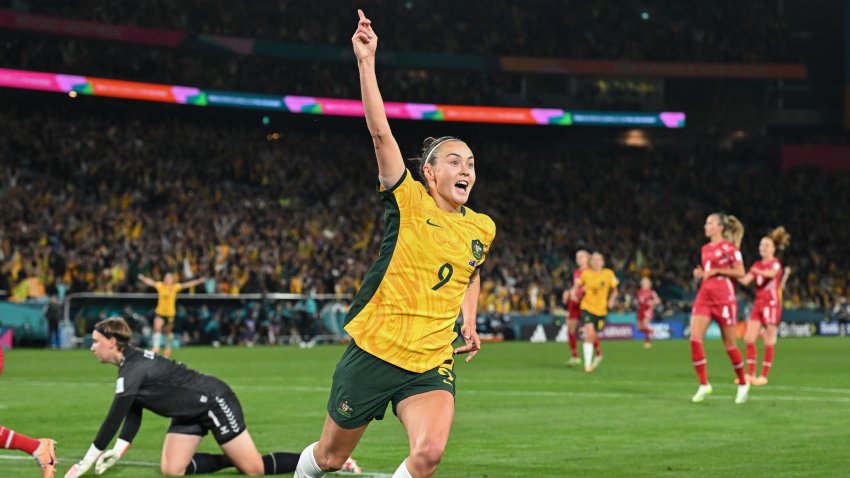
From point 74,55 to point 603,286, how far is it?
29.6 m

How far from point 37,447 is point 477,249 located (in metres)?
4.44

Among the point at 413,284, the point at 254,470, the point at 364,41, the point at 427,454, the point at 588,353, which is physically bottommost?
the point at 588,353

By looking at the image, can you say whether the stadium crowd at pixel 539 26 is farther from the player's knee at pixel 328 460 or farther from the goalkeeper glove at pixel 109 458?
the player's knee at pixel 328 460

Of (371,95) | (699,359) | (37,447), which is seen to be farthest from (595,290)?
(371,95)

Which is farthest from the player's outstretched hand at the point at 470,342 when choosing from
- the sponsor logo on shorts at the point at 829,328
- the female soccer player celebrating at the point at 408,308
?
the sponsor logo on shorts at the point at 829,328

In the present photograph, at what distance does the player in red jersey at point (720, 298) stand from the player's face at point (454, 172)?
419 inches

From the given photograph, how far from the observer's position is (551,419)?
15.0 metres

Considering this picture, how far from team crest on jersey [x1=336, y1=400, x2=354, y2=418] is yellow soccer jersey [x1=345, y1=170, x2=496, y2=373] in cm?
31

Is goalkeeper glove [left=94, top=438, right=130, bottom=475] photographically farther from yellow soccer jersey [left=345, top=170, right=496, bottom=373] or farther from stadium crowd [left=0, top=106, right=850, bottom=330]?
stadium crowd [left=0, top=106, right=850, bottom=330]

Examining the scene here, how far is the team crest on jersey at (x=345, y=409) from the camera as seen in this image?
21.7 feet

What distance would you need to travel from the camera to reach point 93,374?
2380 centimetres

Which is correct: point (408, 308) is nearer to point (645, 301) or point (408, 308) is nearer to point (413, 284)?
point (413, 284)

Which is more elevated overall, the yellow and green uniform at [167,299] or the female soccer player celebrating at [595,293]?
the female soccer player celebrating at [595,293]

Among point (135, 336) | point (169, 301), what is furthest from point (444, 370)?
point (135, 336)
